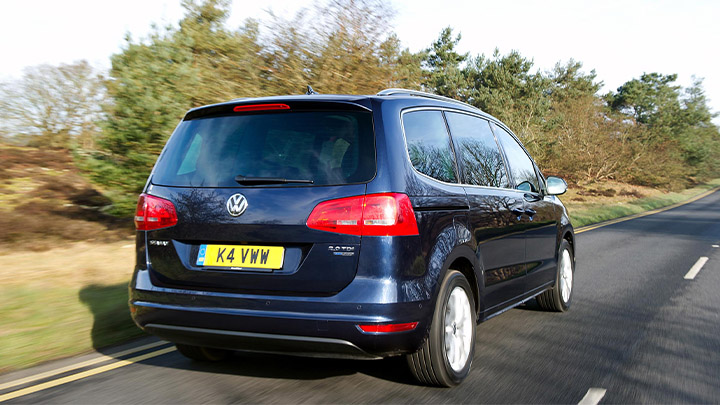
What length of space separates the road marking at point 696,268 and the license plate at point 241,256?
A: 7.35m

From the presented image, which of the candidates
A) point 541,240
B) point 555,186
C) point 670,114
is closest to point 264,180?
point 541,240

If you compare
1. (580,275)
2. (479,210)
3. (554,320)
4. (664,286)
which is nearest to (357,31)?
(580,275)

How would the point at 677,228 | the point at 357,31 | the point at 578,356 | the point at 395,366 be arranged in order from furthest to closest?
the point at 677,228 < the point at 357,31 < the point at 578,356 < the point at 395,366

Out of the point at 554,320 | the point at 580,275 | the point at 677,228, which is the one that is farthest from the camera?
the point at 677,228

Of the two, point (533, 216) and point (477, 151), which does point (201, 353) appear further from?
point (533, 216)

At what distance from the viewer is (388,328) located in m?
3.33

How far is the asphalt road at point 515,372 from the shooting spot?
12.3 ft

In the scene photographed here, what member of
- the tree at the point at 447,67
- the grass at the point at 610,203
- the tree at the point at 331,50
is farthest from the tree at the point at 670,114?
the tree at the point at 331,50

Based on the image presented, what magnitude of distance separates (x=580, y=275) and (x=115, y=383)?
692cm

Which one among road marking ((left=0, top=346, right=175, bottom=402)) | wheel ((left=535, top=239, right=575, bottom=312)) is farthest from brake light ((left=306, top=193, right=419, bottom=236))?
wheel ((left=535, top=239, right=575, bottom=312))

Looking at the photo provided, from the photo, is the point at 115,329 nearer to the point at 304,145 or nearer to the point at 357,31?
the point at 304,145

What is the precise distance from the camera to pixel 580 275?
900 cm

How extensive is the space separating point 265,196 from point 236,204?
182 millimetres

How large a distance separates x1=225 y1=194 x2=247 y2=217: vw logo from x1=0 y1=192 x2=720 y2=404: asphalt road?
111 cm
